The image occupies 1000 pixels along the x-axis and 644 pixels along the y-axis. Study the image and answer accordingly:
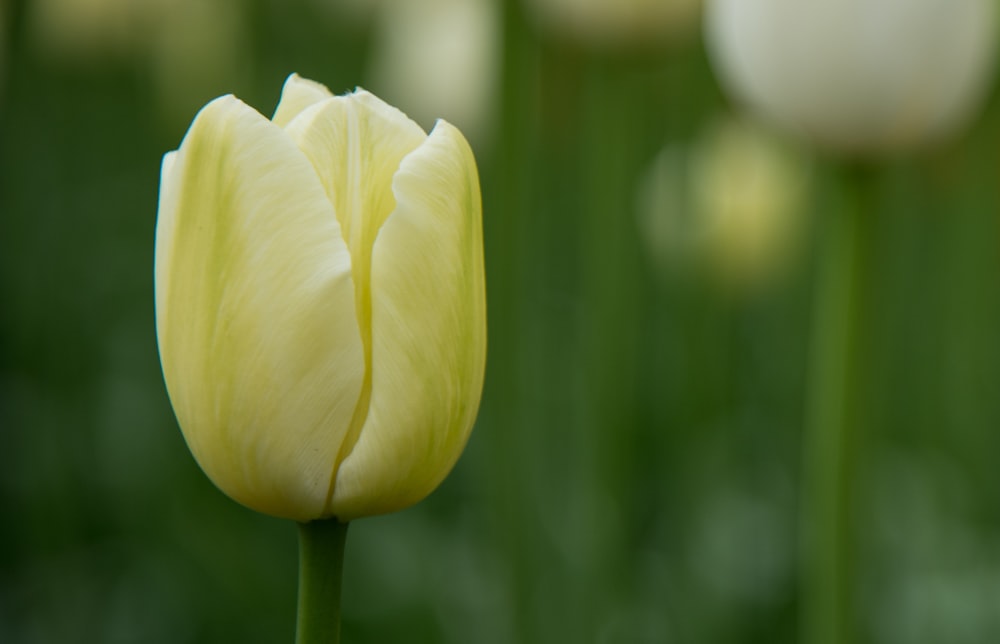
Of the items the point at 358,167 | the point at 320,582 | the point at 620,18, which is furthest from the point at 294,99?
the point at 620,18

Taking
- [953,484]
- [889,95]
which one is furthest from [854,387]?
[953,484]

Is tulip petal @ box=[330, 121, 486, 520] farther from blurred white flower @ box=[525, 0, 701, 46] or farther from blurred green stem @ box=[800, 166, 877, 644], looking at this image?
blurred white flower @ box=[525, 0, 701, 46]

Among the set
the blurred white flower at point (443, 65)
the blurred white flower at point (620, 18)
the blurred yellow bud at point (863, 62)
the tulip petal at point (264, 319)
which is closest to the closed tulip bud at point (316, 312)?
the tulip petal at point (264, 319)

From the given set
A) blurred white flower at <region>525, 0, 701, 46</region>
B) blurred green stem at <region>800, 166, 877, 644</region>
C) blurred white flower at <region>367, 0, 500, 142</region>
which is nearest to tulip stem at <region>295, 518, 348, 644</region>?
blurred green stem at <region>800, 166, 877, 644</region>

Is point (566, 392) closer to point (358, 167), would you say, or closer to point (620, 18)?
point (620, 18)

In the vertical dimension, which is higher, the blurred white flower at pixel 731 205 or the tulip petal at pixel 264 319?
the blurred white flower at pixel 731 205

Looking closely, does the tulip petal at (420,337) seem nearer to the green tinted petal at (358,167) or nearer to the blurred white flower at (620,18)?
the green tinted petal at (358,167)
